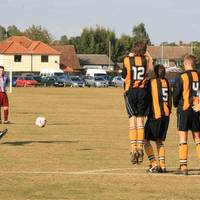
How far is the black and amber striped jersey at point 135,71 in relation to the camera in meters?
13.8

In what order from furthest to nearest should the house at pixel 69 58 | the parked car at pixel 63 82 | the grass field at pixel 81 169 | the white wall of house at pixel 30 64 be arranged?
the house at pixel 69 58 < the white wall of house at pixel 30 64 < the parked car at pixel 63 82 < the grass field at pixel 81 169

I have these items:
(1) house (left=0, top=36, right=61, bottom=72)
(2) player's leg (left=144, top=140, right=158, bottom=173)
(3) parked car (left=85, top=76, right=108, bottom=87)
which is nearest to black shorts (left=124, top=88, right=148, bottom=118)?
(2) player's leg (left=144, top=140, right=158, bottom=173)

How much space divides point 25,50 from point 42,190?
12699cm

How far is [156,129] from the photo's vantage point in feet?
44.8

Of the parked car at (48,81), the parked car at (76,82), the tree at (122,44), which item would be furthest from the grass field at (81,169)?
the tree at (122,44)

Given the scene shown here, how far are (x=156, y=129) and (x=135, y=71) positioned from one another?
3.71 ft

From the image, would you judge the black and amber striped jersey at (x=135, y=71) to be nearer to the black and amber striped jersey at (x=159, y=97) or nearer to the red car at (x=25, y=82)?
the black and amber striped jersey at (x=159, y=97)

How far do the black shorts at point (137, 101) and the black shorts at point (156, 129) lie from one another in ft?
0.99

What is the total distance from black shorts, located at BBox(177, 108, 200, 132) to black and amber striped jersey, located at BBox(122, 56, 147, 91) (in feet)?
3.37

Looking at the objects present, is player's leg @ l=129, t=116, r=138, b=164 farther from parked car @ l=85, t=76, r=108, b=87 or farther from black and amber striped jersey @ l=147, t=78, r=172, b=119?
parked car @ l=85, t=76, r=108, b=87

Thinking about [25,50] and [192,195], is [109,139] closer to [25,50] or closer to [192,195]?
[192,195]

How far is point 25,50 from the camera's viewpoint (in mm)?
137250

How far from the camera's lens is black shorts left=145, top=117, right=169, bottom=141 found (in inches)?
537

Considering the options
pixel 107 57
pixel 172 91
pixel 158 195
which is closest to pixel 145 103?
pixel 172 91
